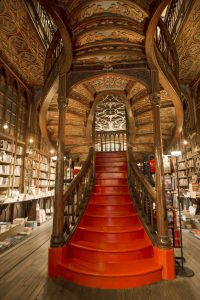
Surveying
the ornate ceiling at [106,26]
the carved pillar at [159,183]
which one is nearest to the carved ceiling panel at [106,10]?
the ornate ceiling at [106,26]

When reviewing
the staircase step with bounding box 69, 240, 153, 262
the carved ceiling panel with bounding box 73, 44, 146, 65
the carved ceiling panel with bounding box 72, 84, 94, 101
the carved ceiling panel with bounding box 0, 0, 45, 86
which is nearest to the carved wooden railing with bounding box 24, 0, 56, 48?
the carved ceiling panel with bounding box 0, 0, 45, 86

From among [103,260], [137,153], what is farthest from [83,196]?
[137,153]

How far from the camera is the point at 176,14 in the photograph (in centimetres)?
454

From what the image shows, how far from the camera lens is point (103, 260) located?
2445mm

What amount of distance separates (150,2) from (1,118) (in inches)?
178

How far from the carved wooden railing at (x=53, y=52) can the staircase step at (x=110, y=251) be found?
115 inches

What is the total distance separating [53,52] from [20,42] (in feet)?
6.34

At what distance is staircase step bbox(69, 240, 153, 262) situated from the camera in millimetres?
2486

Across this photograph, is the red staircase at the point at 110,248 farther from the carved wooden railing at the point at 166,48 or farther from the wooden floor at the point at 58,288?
the carved wooden railing at the point at 166,48

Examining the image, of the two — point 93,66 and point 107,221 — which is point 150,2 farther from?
point 107,221

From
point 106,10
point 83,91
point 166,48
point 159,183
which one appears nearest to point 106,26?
point 106,10

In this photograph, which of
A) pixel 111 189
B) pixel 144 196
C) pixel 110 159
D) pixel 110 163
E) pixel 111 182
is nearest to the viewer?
pixel 144 196

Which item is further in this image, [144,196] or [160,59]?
[144,196]

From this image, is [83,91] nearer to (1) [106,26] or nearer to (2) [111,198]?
(1) [106,26]
